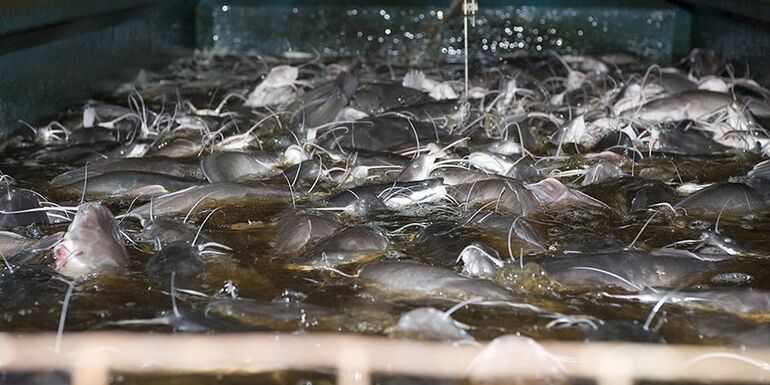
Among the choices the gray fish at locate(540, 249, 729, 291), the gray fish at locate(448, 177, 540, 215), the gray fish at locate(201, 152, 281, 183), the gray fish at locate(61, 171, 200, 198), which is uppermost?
the gray fish at locate(540, 249, 729, 291)

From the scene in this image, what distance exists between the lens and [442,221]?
3832 millimetres

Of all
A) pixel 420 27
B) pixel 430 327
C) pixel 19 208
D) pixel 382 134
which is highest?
pixel 430 327

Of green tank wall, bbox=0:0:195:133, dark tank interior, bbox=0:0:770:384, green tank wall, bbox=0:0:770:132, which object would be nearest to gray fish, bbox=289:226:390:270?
dark tank interior, bbox=0:0:770:384

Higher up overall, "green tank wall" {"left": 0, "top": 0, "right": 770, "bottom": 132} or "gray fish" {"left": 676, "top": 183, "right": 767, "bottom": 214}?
"gray fish" {"left": 676, "top": 183, "right": 767, "bottom": 214}

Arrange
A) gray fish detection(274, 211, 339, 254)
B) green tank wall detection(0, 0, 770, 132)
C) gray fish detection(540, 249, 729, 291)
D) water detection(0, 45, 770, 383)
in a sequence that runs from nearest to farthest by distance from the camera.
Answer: water detection(0, 45, 770, 383) < gray fish detection(540, 249, 729, 291) < gray fish detection(274, 211, 339, 254) < green tank wall detection(0, 0, 770, 132)

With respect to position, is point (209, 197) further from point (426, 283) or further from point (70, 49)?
point (70, 49)

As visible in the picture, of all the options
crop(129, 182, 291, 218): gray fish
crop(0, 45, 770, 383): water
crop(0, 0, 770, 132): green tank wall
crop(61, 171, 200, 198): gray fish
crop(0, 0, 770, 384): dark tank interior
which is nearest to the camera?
crop(0, 0, 770, 384): dark tank interior

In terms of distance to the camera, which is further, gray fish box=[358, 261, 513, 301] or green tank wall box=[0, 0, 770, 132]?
green tank wall box=[0, 0, 770, 132]

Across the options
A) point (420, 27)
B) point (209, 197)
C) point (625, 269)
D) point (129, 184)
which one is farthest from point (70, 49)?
point (625, 269)

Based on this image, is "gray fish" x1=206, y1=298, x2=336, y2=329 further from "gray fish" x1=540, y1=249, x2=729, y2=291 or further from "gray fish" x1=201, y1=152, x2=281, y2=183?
"gray fish" x1=201, y1=152, x2=281, y2=183

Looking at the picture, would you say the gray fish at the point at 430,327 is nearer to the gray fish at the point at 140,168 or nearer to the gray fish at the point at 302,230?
the gray fish at the point at 302,230

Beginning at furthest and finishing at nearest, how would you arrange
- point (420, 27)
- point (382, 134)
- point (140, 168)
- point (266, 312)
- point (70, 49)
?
point (420, 27)
point (70, 49)
point (382, 134)
point (140, 168)
point (266, 312)

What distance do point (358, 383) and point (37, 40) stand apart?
429 centimetres

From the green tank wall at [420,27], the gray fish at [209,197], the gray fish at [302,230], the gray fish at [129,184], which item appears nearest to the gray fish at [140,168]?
the gray fish at [129,184]
